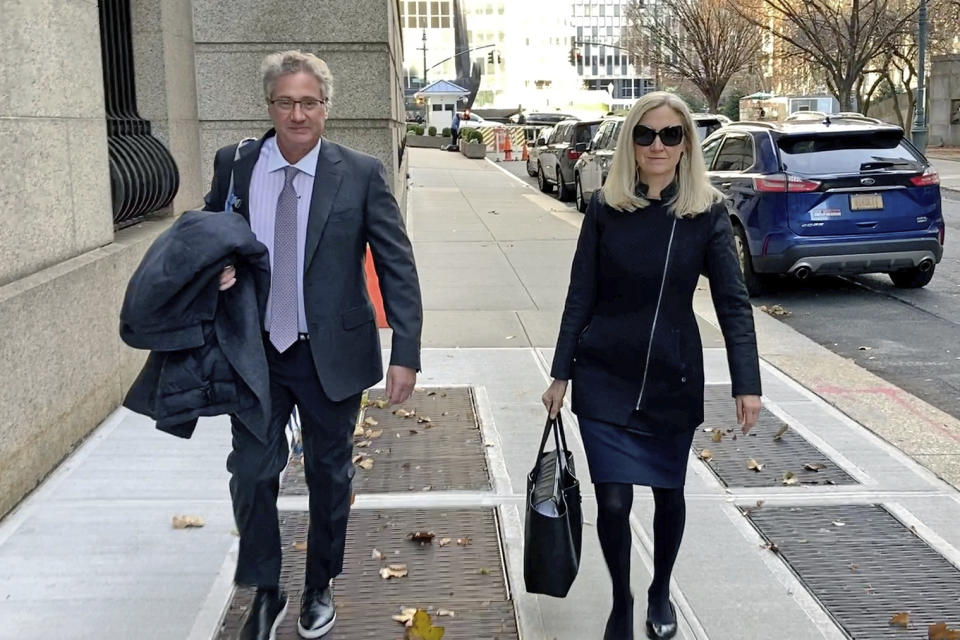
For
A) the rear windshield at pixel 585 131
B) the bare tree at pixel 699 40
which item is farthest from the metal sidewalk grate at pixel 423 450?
the bare tree at pixel 699 40

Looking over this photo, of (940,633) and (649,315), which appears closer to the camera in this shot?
(649,315)

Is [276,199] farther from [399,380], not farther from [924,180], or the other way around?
[924,180]

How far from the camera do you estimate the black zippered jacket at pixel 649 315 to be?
11.1 ft

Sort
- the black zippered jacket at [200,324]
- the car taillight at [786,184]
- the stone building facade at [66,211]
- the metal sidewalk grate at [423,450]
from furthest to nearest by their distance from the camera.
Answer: the car taillight at [786,184] → the metal sidewalk grate at [423,450] → the stone building facade at [66,211] → the black zippered jacket at [200,324]

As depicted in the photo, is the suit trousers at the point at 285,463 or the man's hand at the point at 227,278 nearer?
the man's hand at the point at 227,278

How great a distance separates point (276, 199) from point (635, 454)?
1.43 m

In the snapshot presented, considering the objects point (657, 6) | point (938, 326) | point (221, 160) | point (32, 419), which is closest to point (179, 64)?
point (32, 419)

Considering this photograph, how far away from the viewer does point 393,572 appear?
408 cm

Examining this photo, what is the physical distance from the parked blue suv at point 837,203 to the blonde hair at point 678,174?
22.4 feet

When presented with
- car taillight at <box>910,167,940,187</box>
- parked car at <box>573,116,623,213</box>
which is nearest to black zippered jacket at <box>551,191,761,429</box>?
car taillight at <box>910,167,940,187</box>

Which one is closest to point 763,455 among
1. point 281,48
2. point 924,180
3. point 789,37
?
point 281,48

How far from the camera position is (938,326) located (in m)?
9.27

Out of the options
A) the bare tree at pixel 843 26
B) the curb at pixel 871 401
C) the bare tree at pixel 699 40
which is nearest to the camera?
the curb at pixel 871 401

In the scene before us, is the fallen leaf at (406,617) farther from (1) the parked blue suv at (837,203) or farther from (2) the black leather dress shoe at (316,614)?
(1) the parked blue suv at (837,203)
